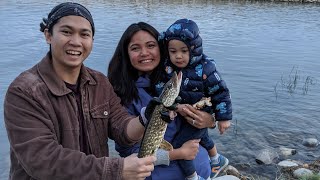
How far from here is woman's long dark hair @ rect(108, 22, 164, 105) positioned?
15.8 feet

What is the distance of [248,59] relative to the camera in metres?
17.2

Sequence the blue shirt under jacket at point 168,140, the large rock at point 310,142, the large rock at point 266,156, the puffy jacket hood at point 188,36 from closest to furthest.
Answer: the blue shirt under jacket at point 168,140
the puffy jacket hood at point 188,36
the large rock at point 266,156
the large rock at point 310,142

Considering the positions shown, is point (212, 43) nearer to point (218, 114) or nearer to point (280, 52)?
point (280, 52)

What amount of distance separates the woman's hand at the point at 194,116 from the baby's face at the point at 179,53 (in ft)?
1.89

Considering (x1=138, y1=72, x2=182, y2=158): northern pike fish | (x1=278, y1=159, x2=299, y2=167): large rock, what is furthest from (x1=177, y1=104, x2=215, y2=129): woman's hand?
(x1=278, y1=159, x2=299, y2=167): large rock

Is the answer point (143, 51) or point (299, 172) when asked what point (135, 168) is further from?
point (299, 172)

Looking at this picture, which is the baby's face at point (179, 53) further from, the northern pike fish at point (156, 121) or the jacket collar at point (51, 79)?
the jacket collar at point (51, 79)

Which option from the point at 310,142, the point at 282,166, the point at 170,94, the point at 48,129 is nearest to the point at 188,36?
the point at 170,94

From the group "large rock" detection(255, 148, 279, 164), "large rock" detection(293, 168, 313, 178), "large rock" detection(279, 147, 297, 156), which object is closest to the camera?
"large rock" detection(293, 168, 313, 178)

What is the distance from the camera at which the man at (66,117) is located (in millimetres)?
3100

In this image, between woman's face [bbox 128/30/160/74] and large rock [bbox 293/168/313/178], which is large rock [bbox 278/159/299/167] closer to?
large rock [bbox 293/168/313/178]

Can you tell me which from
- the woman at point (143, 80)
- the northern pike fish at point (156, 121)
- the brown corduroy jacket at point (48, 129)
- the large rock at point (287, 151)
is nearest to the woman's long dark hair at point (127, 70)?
the woman at point (143, 80)

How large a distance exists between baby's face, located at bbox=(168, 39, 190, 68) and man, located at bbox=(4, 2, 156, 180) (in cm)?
125

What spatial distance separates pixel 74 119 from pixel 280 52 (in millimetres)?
16428
